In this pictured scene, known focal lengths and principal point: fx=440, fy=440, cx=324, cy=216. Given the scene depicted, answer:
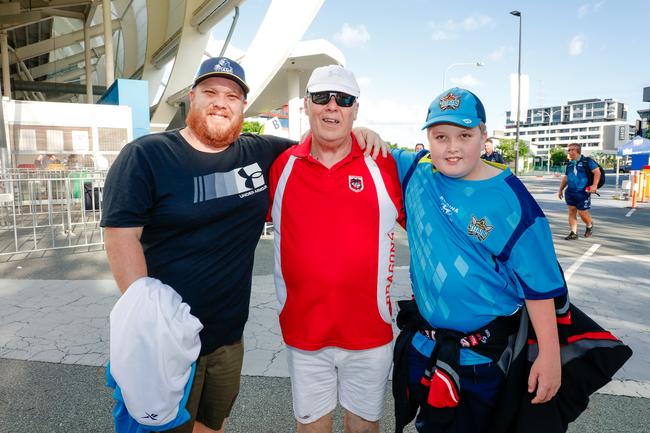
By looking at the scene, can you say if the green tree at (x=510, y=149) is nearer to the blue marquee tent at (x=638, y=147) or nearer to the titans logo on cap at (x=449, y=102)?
the blue marquee tent at (x=638, y=147)

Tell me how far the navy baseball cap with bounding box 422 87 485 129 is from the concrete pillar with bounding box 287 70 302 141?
28.4 meters

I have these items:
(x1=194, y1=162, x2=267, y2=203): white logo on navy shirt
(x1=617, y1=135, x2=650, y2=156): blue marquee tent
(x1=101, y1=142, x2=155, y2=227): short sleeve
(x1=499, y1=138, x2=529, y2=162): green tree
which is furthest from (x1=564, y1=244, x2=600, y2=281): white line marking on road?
(x1=499, y1=138, x2=529, y2=162): green tree

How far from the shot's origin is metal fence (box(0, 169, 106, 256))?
9.20 m

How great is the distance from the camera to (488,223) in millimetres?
1948

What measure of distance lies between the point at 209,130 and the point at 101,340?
3.19 m

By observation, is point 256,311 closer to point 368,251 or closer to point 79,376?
point 79,376

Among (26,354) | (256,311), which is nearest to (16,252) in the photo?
(26,354)

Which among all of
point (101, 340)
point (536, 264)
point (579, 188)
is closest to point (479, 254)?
point (536, 264)

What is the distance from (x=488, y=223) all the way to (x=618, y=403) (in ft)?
7.56

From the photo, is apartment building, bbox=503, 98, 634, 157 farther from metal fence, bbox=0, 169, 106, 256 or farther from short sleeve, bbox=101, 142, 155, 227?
short sleeve, bbox=101, 142, 155, 227

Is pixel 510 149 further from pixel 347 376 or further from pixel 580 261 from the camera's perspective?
pixel 347 376

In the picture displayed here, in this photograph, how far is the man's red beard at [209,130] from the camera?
2.25m

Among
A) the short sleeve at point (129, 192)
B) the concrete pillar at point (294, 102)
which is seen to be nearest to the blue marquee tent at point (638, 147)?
the concrete pillar at point (294, 102)

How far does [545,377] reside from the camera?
191 cm
